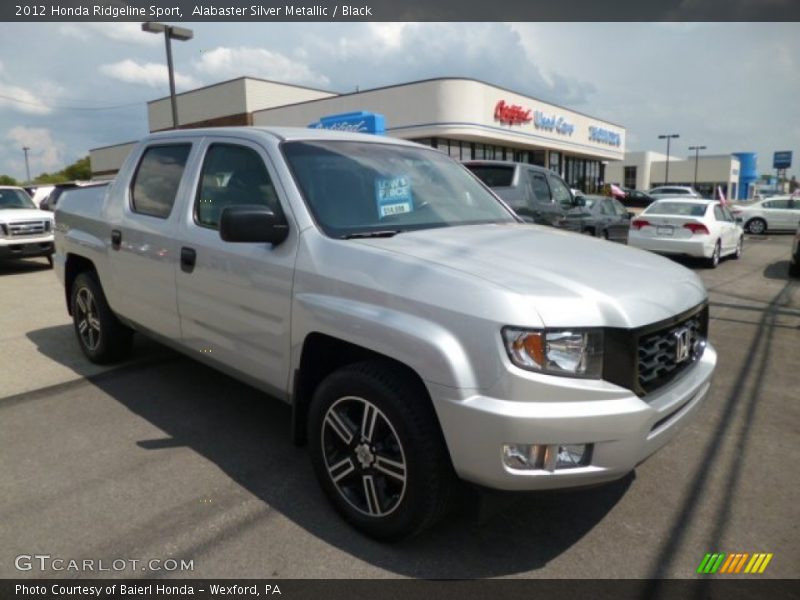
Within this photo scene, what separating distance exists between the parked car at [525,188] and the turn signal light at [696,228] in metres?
3.42

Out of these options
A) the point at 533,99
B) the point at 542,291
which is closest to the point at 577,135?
the point at 533,99

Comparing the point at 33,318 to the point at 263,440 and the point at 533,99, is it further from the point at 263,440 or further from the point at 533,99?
the point at 533,99

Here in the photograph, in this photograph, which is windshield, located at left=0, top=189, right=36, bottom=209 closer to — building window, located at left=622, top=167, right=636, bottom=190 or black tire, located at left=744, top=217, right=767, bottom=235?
black tire, located at left=744, top=217, right=767, bottom=235

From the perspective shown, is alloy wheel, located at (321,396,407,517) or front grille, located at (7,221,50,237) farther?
front grille, located at (7,221,50,237)

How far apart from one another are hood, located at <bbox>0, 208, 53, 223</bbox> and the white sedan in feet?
39.0

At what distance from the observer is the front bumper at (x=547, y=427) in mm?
2273

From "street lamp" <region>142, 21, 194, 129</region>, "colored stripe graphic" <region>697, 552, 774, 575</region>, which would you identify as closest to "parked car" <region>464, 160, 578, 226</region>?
"colored stripe graphic" <region>697, 552, 774, 575</region>

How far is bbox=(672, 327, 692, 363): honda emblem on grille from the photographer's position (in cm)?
278

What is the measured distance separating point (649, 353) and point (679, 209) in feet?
37.7

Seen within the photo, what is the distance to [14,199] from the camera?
12484mm

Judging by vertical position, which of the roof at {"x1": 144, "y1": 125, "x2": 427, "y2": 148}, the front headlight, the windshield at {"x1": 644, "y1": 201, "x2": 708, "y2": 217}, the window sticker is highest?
the roof at {"x1": 144, "y1": 125, "x2": 427, "y2": 148}

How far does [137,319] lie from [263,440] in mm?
1415

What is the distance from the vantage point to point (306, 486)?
10.8 feet

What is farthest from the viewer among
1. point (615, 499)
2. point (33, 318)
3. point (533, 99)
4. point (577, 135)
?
point (577, 135)
